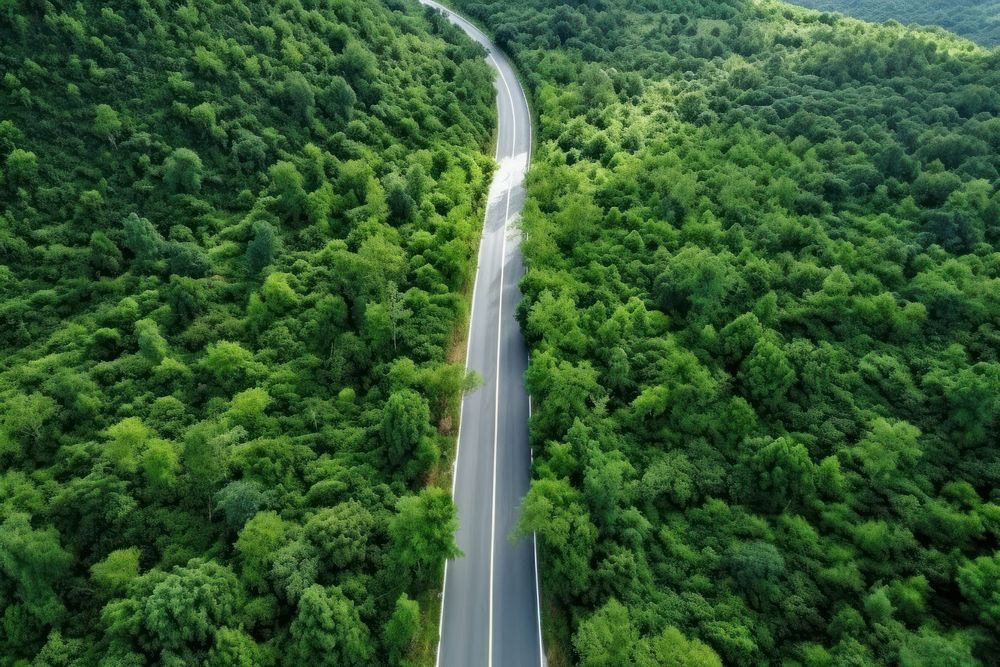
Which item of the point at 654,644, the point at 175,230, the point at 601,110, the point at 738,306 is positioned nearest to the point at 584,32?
the point at 601,110

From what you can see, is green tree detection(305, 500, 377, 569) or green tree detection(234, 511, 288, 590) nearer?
green tree detection(234, 511, 288, 590)

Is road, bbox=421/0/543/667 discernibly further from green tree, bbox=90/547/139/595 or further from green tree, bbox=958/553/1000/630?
green tree, bbox=958/553/1000/630

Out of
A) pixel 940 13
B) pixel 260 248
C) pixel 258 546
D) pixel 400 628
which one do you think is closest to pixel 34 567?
pixel 258 546

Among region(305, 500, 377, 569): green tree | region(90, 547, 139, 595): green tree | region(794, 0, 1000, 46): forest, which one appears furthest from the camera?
region(794, 0, 1000, 46): forest

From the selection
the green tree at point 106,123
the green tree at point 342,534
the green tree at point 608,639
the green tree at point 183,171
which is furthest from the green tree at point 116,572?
the green tree at point 106,123

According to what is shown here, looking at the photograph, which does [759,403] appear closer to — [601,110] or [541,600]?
[541,600]

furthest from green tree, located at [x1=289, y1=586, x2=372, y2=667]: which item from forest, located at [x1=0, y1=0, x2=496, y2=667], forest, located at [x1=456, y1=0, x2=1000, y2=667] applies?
forest, located at [x1=456, y1=0, x2=1000, y2=667]
